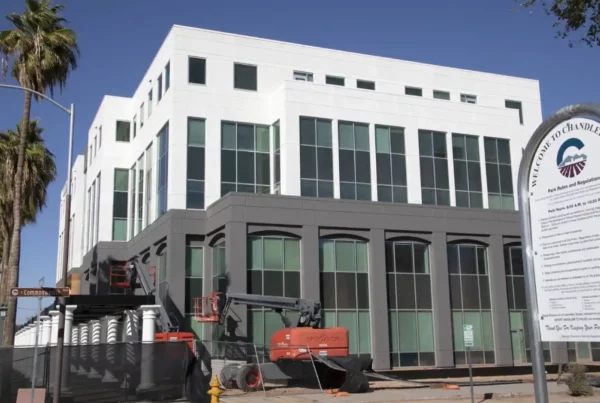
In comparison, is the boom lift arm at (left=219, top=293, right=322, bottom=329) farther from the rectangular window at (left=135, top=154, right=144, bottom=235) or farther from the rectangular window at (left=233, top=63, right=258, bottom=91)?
the rectangular window at (left=135, top=154, right=144, bottom=235)

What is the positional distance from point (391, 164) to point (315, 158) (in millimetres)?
4635

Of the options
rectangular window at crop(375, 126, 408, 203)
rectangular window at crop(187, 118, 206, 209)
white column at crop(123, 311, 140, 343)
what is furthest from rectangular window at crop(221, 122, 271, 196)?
white column at crop(123, 311, 140, 343)

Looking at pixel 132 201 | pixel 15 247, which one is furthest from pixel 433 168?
pixel 15 247

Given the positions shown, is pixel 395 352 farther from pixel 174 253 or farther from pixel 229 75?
pixel 229 75

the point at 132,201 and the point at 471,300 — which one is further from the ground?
the point at 132,201

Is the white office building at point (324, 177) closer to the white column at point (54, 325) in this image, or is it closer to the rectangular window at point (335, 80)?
the rectangular window at point (335, 80)

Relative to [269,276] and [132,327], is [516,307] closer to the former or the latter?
[269,276]

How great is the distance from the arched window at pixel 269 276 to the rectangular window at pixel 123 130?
18609 millimetres

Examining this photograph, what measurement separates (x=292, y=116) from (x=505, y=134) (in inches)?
547

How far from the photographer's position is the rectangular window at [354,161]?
35.2 m

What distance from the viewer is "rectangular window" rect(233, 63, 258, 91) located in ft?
119

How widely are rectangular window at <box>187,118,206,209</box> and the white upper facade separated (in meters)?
0.05

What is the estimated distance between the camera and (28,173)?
3444cm

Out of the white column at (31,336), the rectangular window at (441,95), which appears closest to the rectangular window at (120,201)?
the white column at (31,336)
